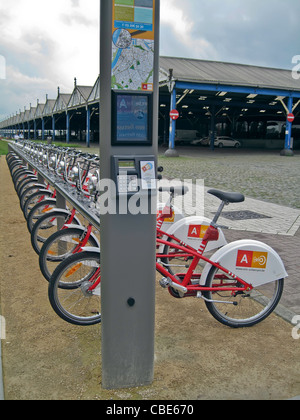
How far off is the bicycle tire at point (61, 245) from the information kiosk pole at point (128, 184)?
1.37 metres

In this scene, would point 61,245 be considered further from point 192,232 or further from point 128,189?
point 128,189

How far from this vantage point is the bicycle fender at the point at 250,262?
3.28 meters

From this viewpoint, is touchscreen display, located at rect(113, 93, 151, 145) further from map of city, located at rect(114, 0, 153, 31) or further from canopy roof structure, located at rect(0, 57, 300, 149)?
canopy roof structure, located at rect(0, 57, 300, 149)

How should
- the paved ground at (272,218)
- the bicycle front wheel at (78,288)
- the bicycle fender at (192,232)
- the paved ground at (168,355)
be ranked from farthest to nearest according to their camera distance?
the paved ground at (272,218), the bicycle fender at (192,232), the bicycle front wheel at (78,288), the paved ground at (168,355)

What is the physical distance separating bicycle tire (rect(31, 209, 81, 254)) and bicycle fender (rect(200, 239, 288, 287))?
6.34ft

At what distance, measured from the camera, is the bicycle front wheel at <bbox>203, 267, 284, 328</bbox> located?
3342 millimetres

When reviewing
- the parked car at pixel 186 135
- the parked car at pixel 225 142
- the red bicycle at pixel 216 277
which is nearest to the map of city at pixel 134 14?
the red bicycle at pixel 216 277

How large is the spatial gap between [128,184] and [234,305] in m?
1.78

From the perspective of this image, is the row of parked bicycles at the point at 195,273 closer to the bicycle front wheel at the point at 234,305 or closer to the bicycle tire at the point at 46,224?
the bicycle front wheel at the point at 234,305

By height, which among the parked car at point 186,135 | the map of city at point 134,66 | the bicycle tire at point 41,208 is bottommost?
the bicycle tire at point 41,208

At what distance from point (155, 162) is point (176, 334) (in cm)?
154

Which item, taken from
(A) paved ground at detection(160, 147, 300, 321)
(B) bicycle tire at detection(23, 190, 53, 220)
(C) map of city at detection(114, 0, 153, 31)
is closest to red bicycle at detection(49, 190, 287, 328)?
(A) paved ground at detection(160, 147, 300, 321)

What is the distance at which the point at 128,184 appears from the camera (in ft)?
7.66
